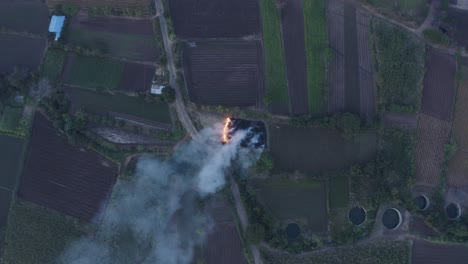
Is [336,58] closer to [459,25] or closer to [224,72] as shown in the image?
[224,72]

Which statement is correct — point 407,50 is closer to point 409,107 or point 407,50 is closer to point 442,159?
point 409,107

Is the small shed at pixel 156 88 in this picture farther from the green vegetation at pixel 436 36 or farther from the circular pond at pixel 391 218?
the green vegetation at pixel 436 36

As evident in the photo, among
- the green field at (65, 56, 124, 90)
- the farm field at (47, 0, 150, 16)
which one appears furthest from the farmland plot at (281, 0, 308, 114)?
the green field at (65, 56, 124, 90)

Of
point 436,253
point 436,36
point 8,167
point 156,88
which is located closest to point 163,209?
point 156,88

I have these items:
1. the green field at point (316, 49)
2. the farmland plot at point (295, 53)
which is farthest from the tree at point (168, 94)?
the green field at point (316, 49)

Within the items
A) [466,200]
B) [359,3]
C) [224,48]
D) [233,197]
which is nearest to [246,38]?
[224,48]

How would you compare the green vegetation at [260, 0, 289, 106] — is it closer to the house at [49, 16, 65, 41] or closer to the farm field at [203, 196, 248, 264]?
the farm field at [203, 196, 248, 264]
